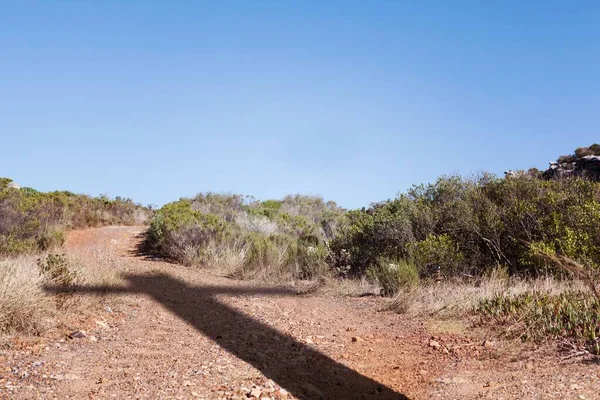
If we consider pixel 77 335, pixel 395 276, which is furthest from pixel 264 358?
pixel 395 276

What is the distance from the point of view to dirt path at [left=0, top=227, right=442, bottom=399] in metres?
4.75

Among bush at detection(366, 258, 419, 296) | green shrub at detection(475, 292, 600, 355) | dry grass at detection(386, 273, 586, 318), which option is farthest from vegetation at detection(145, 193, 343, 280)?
green shrub at detection(475, 292, 600, 355)

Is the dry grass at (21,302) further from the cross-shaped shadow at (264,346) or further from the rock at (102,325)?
the rock at (102,325)

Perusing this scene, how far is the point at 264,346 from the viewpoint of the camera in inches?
245

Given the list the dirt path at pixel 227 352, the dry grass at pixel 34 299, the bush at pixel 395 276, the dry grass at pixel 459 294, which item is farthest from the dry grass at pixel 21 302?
the bush at pixel 395 276

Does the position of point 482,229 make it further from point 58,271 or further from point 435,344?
point 58,271

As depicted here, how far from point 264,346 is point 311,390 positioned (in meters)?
1.46

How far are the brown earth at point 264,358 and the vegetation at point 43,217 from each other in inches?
209

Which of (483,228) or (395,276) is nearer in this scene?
(395,276)

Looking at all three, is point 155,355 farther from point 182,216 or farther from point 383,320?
point 182,216

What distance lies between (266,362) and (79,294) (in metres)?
3.20

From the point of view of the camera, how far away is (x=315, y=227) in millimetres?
18062

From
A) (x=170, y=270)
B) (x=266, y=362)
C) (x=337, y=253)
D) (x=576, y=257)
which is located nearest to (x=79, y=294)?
(x=266, y=362)

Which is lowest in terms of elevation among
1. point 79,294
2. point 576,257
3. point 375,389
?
point 375,389
